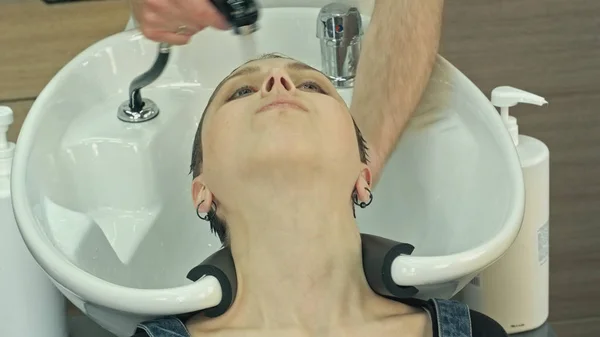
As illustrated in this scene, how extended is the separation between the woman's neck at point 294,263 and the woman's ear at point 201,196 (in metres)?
0.05

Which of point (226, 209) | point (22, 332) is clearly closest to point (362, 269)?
point (226, 209)

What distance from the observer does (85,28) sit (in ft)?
4.54

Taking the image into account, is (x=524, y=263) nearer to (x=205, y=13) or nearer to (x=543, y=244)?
(x=543, y=244)

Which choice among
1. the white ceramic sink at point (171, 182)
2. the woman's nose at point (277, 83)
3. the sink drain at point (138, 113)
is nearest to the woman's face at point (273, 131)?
the woman's nose at point (277, 83)

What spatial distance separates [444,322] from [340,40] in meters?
0.50

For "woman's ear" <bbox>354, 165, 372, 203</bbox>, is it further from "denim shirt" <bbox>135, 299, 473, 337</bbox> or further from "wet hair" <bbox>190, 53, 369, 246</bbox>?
"denim shirt" <bbox>135, 299, 473, 337</bbox>

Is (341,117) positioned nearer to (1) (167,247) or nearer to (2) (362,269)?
(2) (362,269)

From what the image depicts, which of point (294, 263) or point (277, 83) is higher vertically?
point (277, 83)

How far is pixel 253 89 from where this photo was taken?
1.05 meters

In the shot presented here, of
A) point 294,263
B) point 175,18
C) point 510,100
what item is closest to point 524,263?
point 510,100

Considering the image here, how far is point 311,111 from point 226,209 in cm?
16

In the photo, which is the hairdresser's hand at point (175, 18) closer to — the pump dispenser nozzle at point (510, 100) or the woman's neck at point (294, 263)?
the woman's neck at point (294, 263)

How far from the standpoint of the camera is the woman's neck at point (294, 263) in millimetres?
957

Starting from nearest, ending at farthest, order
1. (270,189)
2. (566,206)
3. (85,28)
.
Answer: (270,189)
(85,28)
(566,206)
